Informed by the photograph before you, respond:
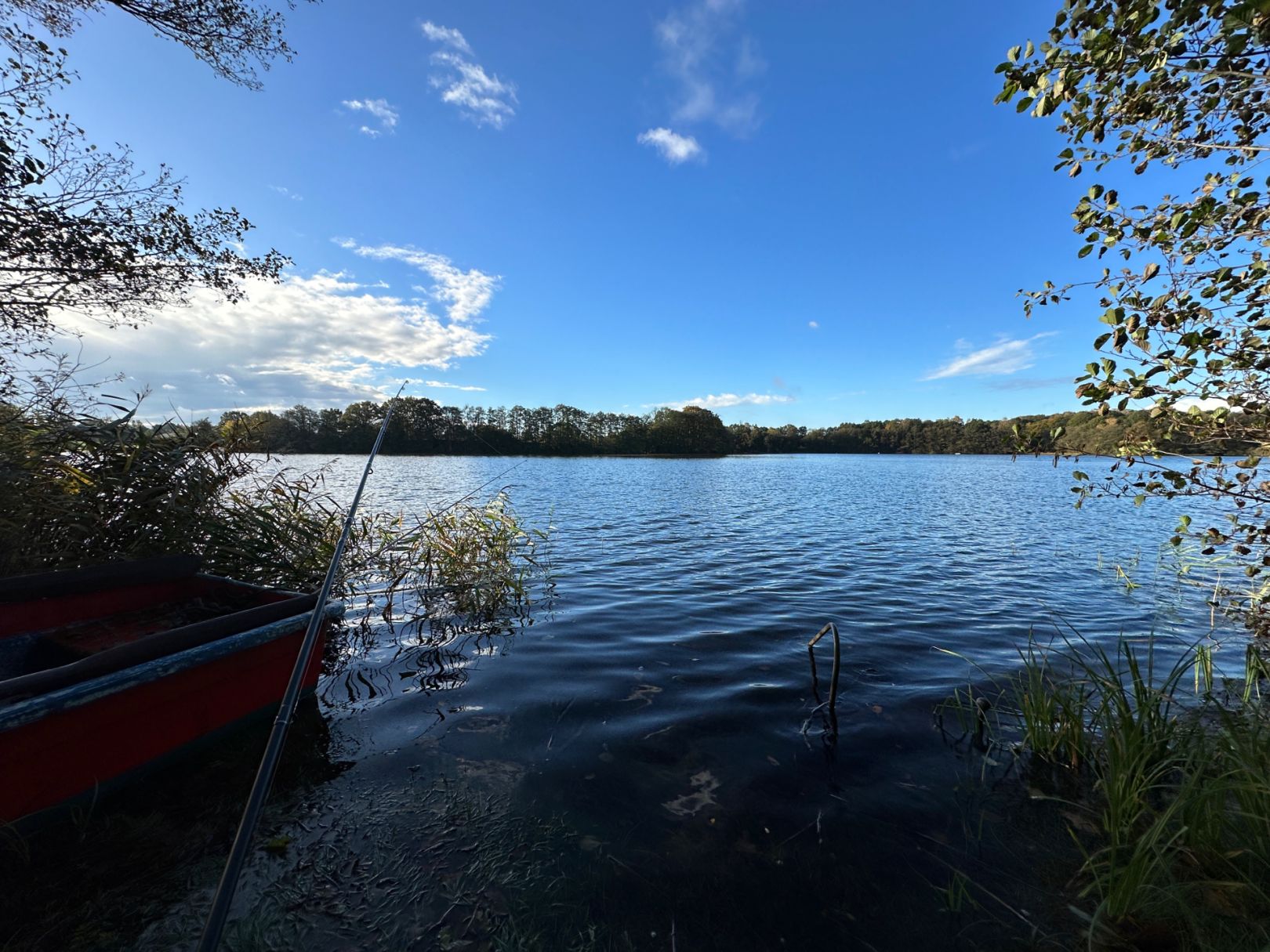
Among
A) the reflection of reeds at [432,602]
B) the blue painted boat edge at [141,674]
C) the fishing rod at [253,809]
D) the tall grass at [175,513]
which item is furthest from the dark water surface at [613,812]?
the tall grass at [175,513]

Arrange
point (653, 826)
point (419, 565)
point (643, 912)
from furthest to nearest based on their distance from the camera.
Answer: point (419, 565) → point (653, 826) → point (643, 912)

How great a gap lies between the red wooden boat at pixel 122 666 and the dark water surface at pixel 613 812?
0.42m

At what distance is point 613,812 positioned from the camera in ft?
14.4

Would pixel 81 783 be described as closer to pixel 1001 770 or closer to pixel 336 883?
pixel 336 883

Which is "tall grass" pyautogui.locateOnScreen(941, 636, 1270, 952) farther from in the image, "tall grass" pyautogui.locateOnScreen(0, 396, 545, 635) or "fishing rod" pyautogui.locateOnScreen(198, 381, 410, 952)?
"tall grass" pyautogui.locateOnScreen(0, 396, 545, 635)

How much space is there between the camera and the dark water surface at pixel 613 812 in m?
3.27

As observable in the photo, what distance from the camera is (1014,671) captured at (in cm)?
718

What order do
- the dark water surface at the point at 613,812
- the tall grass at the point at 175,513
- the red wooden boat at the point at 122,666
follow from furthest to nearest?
the tall grass at the point at 175,513 → the red wooden boat at the point at 122,666 → the dark water surface at the point at 613,812

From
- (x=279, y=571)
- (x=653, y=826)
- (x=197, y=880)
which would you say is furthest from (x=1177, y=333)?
(x=279, y=571)

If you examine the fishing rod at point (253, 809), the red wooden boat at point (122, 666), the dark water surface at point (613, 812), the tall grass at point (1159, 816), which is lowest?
the dark water surface at point (613, 812)

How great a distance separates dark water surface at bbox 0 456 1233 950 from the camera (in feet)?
10.7

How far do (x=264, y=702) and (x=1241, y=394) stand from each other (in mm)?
9787

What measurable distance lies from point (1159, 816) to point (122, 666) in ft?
25.1

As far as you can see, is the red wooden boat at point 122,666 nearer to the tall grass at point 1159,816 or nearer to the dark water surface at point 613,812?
the dark water surface at point 613,812
